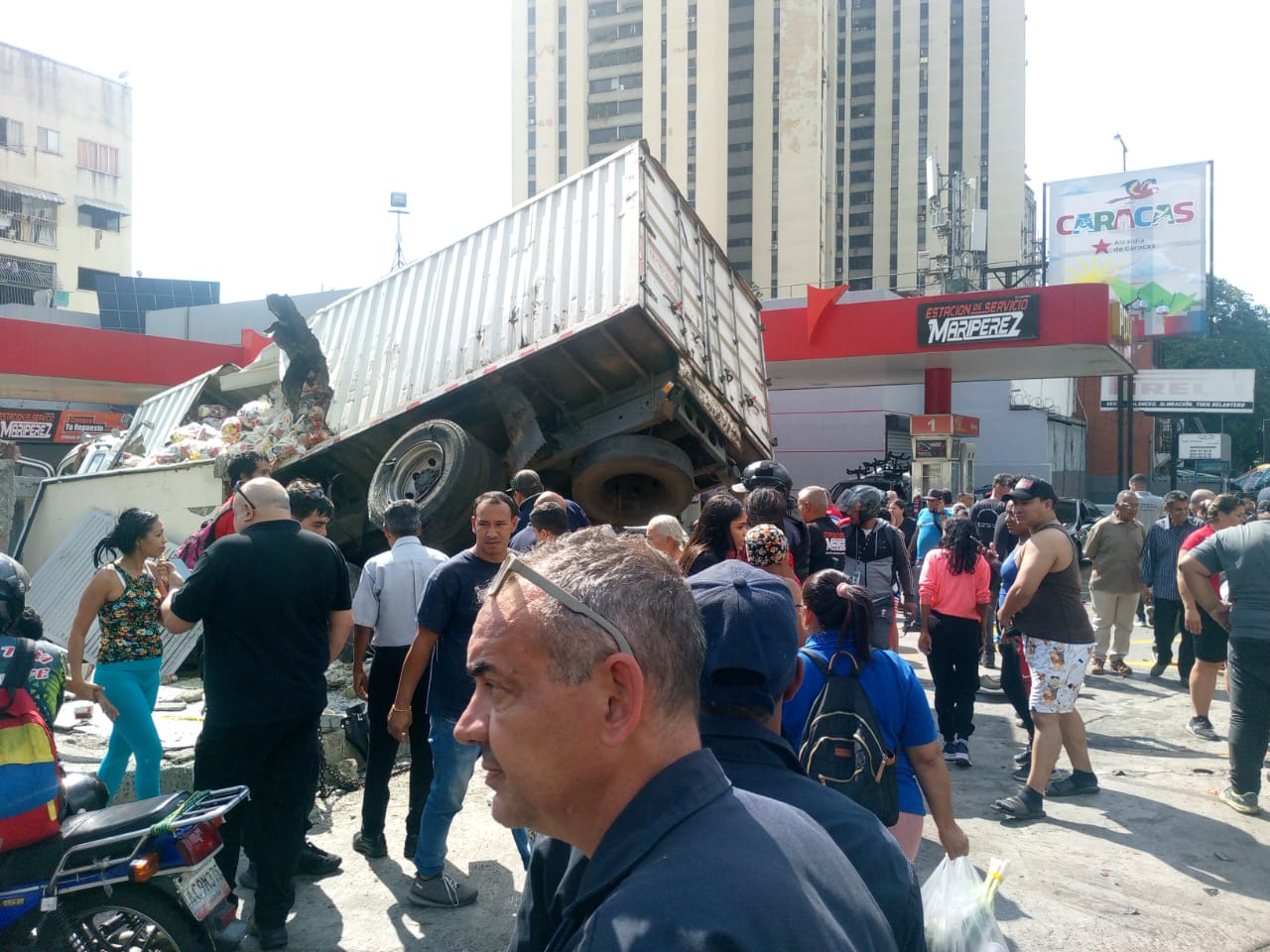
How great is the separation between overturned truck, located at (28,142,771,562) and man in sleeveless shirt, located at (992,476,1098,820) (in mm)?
4094

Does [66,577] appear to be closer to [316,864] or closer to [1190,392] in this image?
[316,864]

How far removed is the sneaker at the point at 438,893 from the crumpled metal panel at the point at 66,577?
514 centimetres

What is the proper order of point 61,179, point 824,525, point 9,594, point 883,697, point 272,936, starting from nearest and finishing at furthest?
point 883,697 → point 9,594 → point 272,936 → point 824,525 → point 61,179

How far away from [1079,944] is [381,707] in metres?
3.19

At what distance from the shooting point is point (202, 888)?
3.13 m

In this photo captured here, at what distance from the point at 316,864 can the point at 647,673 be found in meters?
3.82

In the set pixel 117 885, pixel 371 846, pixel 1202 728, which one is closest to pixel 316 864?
pixel 371 846

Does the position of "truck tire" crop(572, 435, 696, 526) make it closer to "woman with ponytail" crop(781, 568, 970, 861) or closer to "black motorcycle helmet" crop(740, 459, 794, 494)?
"black motorcycle helmet" crop(740, 459, 794, 494)

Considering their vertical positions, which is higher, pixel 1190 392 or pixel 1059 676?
pixel 1190 392

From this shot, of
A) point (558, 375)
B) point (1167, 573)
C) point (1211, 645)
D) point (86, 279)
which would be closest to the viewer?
point (1211, 645)

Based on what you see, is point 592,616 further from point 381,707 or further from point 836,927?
point 381,707

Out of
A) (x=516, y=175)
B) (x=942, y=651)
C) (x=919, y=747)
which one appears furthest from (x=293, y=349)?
(x=516, y=175)

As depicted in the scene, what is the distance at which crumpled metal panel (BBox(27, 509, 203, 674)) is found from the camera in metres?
8.39

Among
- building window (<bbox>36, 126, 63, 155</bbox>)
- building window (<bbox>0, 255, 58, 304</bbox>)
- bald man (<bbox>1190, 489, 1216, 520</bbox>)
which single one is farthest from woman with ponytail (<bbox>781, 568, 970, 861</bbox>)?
building window (<bbox>36, 126, 63, 155</bbox>)
